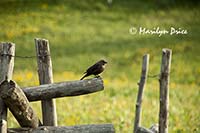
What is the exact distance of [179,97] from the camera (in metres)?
16.8

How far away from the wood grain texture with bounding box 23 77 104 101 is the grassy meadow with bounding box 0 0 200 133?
3.94 m

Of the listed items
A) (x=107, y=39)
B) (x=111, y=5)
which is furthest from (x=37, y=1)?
(x=107, y=39)

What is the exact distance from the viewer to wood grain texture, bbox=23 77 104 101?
7055 millimetres

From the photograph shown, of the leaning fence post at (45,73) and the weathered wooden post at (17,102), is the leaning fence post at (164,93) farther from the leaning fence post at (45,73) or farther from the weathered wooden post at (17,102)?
the weathered wooden post at (17,102)

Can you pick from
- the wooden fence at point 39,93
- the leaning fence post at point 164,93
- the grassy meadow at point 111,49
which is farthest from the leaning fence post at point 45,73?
the grassy meadow at point 111,49

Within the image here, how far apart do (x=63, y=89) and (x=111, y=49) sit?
22.2 m

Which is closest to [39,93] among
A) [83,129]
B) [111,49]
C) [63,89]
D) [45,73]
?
[63,89]

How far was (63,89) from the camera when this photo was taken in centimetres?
707

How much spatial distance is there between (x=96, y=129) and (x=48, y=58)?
115cm

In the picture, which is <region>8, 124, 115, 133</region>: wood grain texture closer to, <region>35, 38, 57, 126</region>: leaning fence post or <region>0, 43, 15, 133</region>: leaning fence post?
<region>35, 38, 57, 126</region>: leaning fence post

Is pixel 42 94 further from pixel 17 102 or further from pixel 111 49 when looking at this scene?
pixel 111 49

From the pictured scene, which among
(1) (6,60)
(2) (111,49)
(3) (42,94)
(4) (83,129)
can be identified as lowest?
(4) (83,129)

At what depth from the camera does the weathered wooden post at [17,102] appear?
6438mm

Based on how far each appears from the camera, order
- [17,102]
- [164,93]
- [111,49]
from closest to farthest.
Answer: [17,102] < [164,93] < [111,49]
